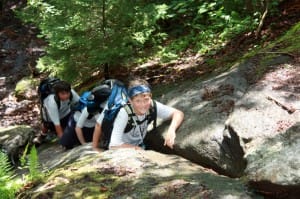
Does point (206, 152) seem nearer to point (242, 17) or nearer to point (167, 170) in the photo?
point (167, 170)

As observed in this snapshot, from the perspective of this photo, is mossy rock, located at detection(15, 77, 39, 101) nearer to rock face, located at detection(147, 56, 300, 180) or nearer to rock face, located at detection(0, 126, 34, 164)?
rock face, located at detection(0, 126, 34, 164)

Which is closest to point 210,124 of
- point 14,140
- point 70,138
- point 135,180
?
point 135,180

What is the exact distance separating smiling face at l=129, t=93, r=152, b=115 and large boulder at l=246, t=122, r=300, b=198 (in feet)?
5.44

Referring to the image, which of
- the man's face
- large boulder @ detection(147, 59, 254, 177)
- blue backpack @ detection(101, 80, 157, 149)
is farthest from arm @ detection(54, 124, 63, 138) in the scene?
large boulder @ detection(147, 59, 254, 177)

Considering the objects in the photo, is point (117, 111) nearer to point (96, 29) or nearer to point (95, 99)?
point (95, 99)

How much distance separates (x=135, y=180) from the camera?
437cm

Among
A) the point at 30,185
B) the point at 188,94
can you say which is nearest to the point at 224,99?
the point at 188,94

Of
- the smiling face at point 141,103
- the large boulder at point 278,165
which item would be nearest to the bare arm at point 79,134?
the smiling face at point 141,103

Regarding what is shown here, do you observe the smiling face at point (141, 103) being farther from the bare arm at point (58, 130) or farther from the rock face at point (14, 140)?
the rock face at point (14, 140)

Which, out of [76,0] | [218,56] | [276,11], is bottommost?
[218,56]

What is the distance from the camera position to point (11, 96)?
1274 centimetres

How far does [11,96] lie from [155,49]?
5890 mm

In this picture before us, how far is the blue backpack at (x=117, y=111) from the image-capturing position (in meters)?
5.53

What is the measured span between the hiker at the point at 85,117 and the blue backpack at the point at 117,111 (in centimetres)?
39
